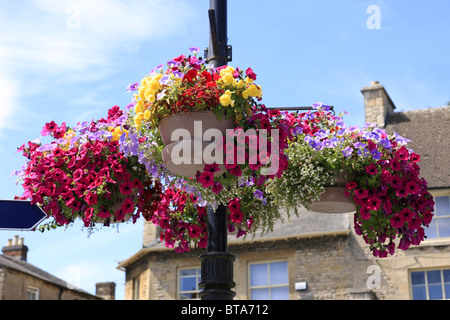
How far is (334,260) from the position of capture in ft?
66.3

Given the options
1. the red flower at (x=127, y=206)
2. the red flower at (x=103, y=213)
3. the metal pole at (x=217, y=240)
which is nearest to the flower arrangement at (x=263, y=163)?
the metal pole at (x=217, y=240)

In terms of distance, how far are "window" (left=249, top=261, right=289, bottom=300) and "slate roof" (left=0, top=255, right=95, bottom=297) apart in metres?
9.74

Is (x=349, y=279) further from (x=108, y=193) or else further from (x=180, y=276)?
(x=108, y=193)

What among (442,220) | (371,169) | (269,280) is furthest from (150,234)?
(371,169)

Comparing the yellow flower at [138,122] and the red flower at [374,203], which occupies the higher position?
the yellow flower at [138,122]

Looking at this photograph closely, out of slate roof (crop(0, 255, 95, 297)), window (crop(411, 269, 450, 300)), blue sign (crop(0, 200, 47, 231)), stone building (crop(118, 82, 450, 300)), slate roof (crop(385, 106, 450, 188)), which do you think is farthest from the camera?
slate roof (crop(0, 255, 95, 297))

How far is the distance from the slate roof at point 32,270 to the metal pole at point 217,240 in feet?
72.7

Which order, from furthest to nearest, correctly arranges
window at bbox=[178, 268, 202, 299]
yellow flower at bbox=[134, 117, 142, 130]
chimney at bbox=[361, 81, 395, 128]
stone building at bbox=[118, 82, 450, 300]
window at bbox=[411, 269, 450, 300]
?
chimney at bbox=[361, 81, 395, 128], window at bbox=[178, 268, 202, 299], stone building at bbox=[118, 82, 450, 300], window at bbox=[411, 269, 450, 300], yellow flower at bbox=[134, 117, 142, 130]

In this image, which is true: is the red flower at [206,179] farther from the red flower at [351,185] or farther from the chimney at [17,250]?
the chimney at [17,250]

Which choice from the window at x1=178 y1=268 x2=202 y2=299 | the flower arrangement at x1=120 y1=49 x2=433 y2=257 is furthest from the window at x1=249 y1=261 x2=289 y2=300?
the flower arrangement at x1=120 y1=49 x2=433 y2=257

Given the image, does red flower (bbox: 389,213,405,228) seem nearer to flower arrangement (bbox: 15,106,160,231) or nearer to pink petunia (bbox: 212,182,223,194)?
pink petunia (bbox: 212,182,223,194)

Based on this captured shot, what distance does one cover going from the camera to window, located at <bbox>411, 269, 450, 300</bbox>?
62.7 ft

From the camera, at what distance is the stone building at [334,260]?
1955cm
